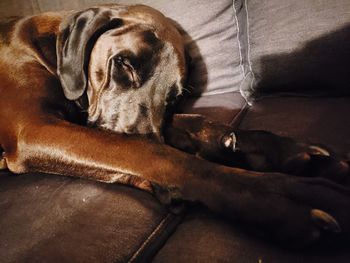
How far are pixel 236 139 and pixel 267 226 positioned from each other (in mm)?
384

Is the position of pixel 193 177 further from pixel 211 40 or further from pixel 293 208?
pixel 211 40

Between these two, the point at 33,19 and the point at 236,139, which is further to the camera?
the point at 33,19

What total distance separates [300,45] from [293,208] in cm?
95

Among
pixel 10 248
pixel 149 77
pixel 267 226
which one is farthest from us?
pixel 149 77

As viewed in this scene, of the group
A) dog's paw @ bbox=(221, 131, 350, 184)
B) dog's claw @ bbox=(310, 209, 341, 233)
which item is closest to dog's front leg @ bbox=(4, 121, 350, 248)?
dog's claw @ bbox=(310, 209, 341, 233)

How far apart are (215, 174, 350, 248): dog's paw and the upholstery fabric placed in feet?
3.43

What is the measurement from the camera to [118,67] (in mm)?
1367

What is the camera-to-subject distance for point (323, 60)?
1.46 meters

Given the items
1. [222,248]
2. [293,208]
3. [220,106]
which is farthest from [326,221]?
[220,106]

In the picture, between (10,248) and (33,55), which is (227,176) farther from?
(33,55)

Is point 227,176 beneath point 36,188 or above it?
above

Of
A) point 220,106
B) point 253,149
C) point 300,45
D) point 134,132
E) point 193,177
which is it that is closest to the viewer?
point 193,177

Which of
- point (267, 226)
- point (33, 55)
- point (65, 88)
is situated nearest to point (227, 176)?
point (267, 226)

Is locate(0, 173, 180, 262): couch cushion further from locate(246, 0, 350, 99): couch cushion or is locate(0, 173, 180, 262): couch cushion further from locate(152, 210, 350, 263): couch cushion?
locate(246, 0, 350, 99): couch cushion
